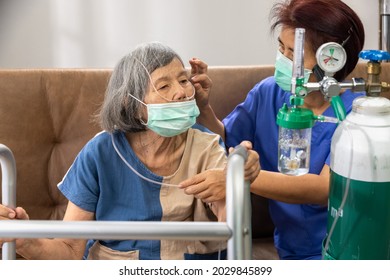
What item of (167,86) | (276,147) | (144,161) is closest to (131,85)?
(167,86)

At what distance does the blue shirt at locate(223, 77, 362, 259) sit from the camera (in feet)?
5.12

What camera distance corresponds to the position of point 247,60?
2695mm

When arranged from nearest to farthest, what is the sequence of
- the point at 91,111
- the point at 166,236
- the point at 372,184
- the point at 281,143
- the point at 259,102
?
the point at 166,236 < the point at 372,184 < the point at 281,143 < the point at 259,102 < the point at 91,111

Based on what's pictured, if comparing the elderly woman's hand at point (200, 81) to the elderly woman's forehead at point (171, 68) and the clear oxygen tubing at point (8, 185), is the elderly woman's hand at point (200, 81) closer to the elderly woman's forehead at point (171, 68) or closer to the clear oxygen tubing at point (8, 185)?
the elderly woman's forehead at point (171, 68)

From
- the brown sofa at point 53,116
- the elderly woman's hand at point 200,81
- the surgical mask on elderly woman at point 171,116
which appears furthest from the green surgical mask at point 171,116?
the brown sofa at point 53,116

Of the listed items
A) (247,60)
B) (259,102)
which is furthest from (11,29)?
(259,102)

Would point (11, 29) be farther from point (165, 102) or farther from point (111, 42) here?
point (165, 102)

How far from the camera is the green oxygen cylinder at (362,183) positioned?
100 cm

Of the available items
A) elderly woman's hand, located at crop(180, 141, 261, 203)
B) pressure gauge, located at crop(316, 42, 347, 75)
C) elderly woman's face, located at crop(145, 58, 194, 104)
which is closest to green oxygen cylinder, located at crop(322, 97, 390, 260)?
pressure gauge, located at crop(316, 42, 347, 75)

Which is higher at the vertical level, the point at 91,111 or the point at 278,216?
the point at 91,111

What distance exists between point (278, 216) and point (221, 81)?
1.77 ft

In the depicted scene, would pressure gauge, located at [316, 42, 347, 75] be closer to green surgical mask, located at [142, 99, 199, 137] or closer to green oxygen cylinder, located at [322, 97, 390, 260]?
green oxygen cylinder, located at [322, 97, 390, 260]

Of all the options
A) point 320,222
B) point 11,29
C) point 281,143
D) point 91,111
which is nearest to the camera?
point 281,143

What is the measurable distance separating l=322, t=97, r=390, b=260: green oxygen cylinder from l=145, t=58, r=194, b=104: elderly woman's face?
1.62 ft
